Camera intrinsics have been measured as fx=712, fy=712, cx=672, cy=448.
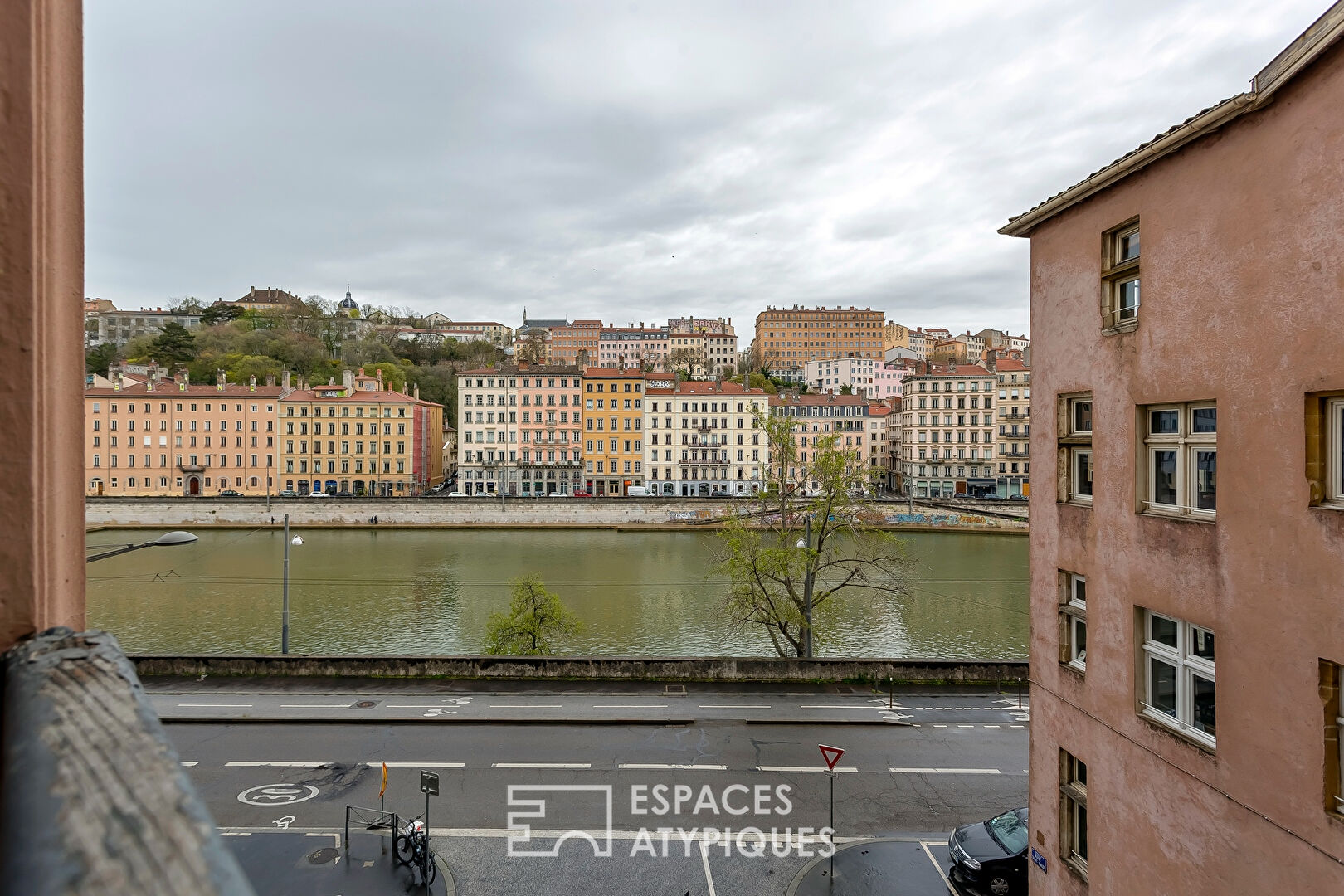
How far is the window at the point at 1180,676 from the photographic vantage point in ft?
16.0

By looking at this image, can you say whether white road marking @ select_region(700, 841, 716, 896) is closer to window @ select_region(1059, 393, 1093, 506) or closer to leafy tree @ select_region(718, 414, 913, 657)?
window @ select_region(1059, 393, 1093, 506)

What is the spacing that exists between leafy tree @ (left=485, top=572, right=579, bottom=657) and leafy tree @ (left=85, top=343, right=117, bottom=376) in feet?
202

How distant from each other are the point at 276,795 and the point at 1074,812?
10230 millimetres

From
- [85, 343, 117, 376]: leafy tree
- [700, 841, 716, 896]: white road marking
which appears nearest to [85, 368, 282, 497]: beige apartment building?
[85, 343, 117, 376]: leafy tree

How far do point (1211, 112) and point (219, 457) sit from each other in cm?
6283

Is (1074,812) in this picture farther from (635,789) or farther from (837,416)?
(837,416)

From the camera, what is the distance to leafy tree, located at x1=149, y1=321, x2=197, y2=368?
67688 mm

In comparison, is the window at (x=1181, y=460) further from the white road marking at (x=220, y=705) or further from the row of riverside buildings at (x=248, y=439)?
the row of riverside buildings at (x=248, y=439)

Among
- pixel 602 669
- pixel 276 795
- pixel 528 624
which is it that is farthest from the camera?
pixel 528 624

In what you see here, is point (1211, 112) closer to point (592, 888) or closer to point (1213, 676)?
point (1213, 676)

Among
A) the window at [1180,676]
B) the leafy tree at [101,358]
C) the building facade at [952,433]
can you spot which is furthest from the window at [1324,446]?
the leafy tree at [101,358]

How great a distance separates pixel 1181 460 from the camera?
509 centimetres

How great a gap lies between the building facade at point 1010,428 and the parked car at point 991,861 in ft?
184

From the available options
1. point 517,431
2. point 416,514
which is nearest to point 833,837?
point 416,514
